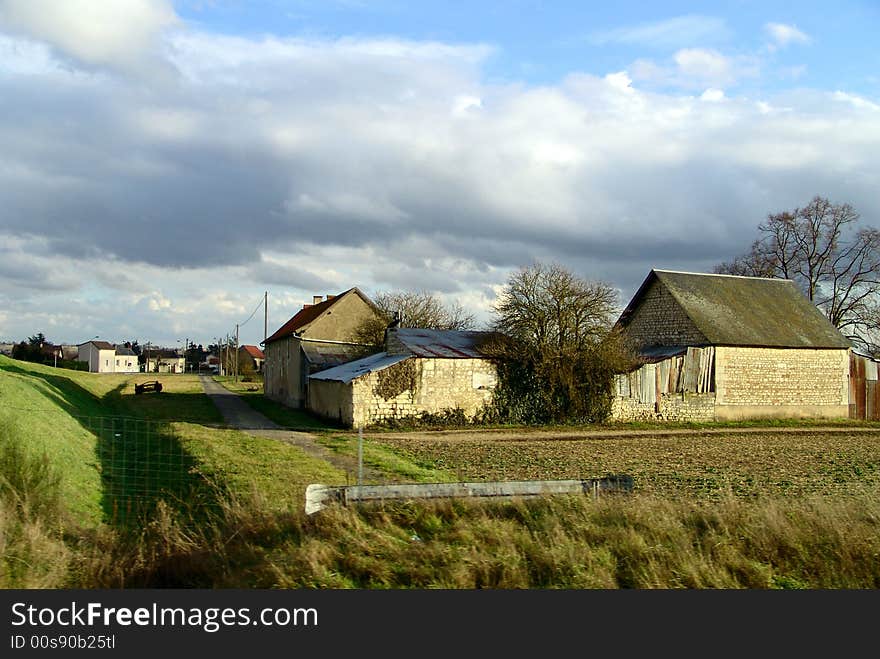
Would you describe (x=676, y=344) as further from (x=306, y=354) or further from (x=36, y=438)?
(x=36, y=438)

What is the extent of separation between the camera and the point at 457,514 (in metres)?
7.47

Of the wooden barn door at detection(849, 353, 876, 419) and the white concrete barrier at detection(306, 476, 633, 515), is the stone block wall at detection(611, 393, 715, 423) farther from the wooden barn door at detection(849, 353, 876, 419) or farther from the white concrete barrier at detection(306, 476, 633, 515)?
the white concrete barrier at detection(306, 476, 633, 515)

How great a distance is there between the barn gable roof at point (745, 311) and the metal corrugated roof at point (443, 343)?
33.0ft

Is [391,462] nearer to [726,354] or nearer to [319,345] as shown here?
[726,354]

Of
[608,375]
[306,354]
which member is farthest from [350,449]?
[306,354]

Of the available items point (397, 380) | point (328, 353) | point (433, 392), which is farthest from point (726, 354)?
point (328, 353)

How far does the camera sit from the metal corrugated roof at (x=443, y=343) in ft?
90.3

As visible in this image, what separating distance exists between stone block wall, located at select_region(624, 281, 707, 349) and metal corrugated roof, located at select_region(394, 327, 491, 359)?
7115 millimetres

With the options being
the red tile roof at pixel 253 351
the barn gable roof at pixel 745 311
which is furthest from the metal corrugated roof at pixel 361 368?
the red tile roof at pixel 253 351

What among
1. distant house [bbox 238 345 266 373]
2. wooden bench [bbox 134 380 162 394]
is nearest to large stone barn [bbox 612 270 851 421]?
wooden bench [bbox 134 380 162 394]

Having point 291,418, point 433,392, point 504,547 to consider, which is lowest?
point 291,418

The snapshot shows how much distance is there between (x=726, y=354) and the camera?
3219 cm

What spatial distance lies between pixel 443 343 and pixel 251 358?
9366 centimetres

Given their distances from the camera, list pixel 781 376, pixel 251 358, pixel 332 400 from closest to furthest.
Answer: pixel 332 400, pixel 781 376, pixel 251 358
